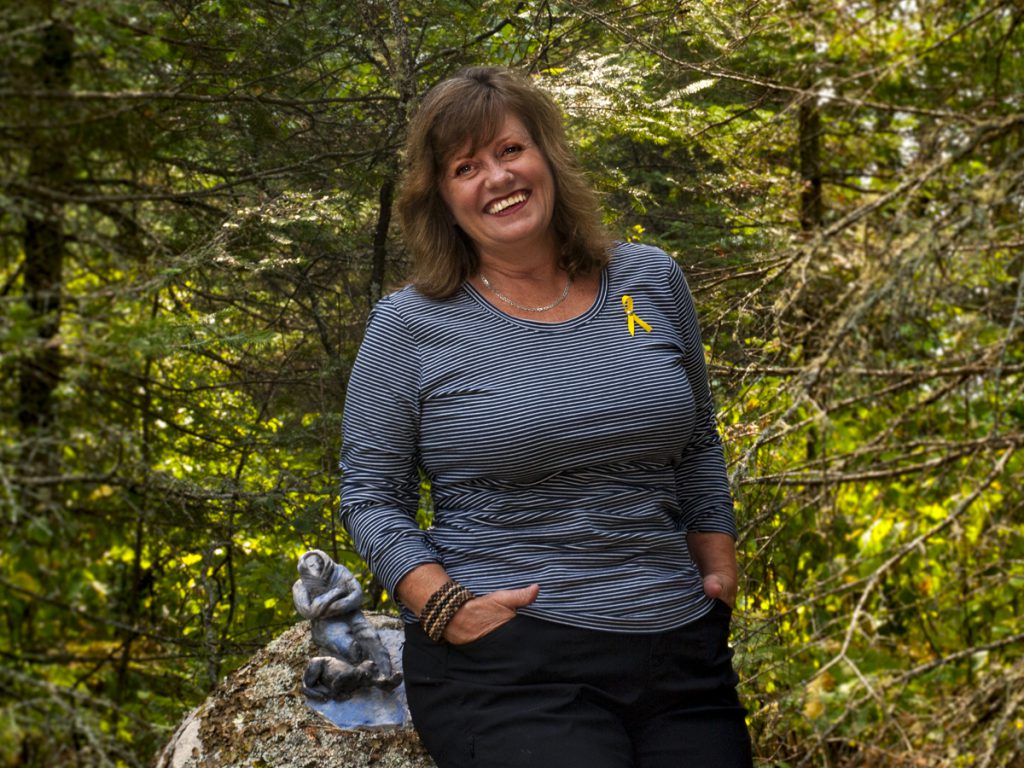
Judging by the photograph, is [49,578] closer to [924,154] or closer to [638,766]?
[638,766]

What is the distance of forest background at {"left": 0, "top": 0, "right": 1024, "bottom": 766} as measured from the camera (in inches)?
120

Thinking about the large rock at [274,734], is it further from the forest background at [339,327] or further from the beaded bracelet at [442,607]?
the beaded bracelet at [442,607]

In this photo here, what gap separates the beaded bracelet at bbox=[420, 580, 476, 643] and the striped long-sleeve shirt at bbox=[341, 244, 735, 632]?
5 centimetres

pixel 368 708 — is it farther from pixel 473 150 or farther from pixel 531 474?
pixel 473 150

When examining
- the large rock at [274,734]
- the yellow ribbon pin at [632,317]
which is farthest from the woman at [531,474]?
the large rock at [274,734]

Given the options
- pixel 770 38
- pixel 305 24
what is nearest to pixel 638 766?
pixel 305 24

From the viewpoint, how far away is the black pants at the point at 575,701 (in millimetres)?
2066

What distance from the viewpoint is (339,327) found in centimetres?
467

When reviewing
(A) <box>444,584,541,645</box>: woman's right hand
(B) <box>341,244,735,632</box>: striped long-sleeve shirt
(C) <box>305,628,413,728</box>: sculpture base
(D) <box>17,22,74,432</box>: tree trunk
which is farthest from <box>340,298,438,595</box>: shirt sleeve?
(D) <box>17,22,74,432</box>: tree trunk

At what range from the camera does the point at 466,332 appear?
7.79 ft

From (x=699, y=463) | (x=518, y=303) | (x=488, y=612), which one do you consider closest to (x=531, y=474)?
(x=488, y=612)

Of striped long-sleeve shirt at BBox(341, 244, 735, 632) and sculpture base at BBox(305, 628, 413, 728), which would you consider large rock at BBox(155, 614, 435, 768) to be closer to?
sculpture base at BBox(305, 628, 413, 728)

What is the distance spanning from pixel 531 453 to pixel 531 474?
0.05 m

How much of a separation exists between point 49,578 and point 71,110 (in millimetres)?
1687
